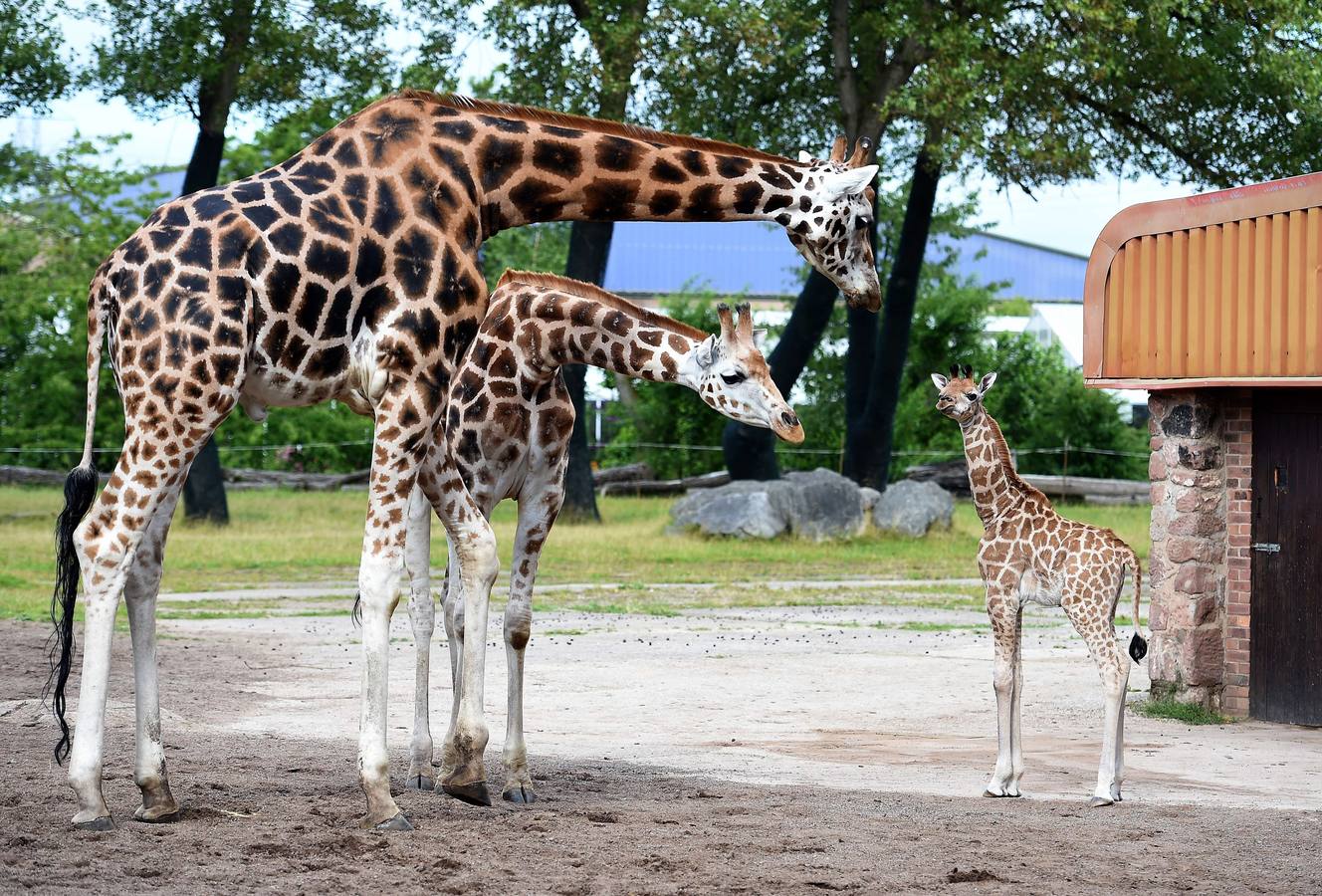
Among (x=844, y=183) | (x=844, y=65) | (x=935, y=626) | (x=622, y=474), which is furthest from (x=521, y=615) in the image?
(x=622, y=474)

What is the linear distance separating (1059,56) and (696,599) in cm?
1023

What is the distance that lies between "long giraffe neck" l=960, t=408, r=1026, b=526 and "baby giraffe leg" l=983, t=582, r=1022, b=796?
0.61m

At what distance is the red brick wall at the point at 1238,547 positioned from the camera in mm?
11055

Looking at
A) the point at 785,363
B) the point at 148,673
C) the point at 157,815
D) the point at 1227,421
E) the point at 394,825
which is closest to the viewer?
the point at 394,825

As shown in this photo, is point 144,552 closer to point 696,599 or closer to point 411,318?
point 411,318

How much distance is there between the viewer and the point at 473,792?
7723 mm

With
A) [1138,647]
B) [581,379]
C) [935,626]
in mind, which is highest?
Answer: [581,379]

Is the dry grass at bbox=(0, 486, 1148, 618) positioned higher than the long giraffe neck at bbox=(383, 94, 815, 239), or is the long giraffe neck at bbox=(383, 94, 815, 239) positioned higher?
the long giraffe neck at bbox=(383, 94, 815, 239)

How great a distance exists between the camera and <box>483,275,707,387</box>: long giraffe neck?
26.2 feet

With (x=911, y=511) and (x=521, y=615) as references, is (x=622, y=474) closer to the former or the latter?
(x=911, y=511)

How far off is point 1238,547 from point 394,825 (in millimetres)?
6425

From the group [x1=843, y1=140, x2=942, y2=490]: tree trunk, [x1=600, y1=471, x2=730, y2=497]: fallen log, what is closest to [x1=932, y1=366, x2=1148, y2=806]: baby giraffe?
[x1=843, y1=140, x2=942, y2=490]: tree trunk

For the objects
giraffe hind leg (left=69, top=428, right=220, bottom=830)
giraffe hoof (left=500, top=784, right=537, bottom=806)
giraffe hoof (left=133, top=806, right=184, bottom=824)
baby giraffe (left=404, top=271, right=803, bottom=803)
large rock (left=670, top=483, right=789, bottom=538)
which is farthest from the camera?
large rock (left=670, top=483, right=789, bottom=538)

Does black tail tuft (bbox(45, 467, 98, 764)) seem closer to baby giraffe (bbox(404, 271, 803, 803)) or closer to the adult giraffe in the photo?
the adult giraffe
